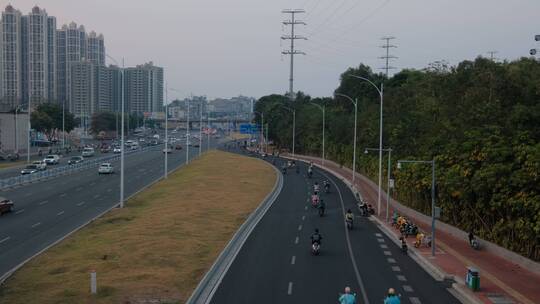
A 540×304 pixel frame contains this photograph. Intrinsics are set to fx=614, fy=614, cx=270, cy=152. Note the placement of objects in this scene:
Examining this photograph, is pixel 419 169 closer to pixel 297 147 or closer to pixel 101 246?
pixel 101 246

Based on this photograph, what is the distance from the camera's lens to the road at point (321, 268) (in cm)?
2241

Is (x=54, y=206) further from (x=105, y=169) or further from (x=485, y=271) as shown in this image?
(x=485, y=271)

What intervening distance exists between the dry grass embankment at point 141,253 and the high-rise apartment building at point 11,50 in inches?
6141

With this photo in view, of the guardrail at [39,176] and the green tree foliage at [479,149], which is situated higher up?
the green tree foliage at [479,149]

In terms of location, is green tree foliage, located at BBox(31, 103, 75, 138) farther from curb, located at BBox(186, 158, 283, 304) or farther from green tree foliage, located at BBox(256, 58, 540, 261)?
curb, located at BBox(186, 158, 283, 304)

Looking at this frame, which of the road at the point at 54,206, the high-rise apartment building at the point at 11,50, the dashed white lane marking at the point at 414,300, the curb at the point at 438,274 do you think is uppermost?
the high-rise apartment building at the point at 11,50

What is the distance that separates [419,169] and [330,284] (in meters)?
22.5

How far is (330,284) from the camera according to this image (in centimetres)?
2417

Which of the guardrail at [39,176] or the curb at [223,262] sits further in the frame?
the guardrail at [39,176]

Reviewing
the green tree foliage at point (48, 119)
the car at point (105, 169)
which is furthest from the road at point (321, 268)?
the green tree foliage at point (48, 119)

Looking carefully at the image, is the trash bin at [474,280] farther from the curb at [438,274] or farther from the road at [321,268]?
the road at [321,268]

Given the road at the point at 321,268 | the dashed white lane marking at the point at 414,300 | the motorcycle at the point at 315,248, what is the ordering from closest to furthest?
the dashed white lane marking at the point at 414,300 → the road at the point at 321,268 → the motorcycle at the point at 315,248

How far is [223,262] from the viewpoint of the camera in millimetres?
27828

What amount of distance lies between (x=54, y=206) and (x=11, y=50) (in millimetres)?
164364
